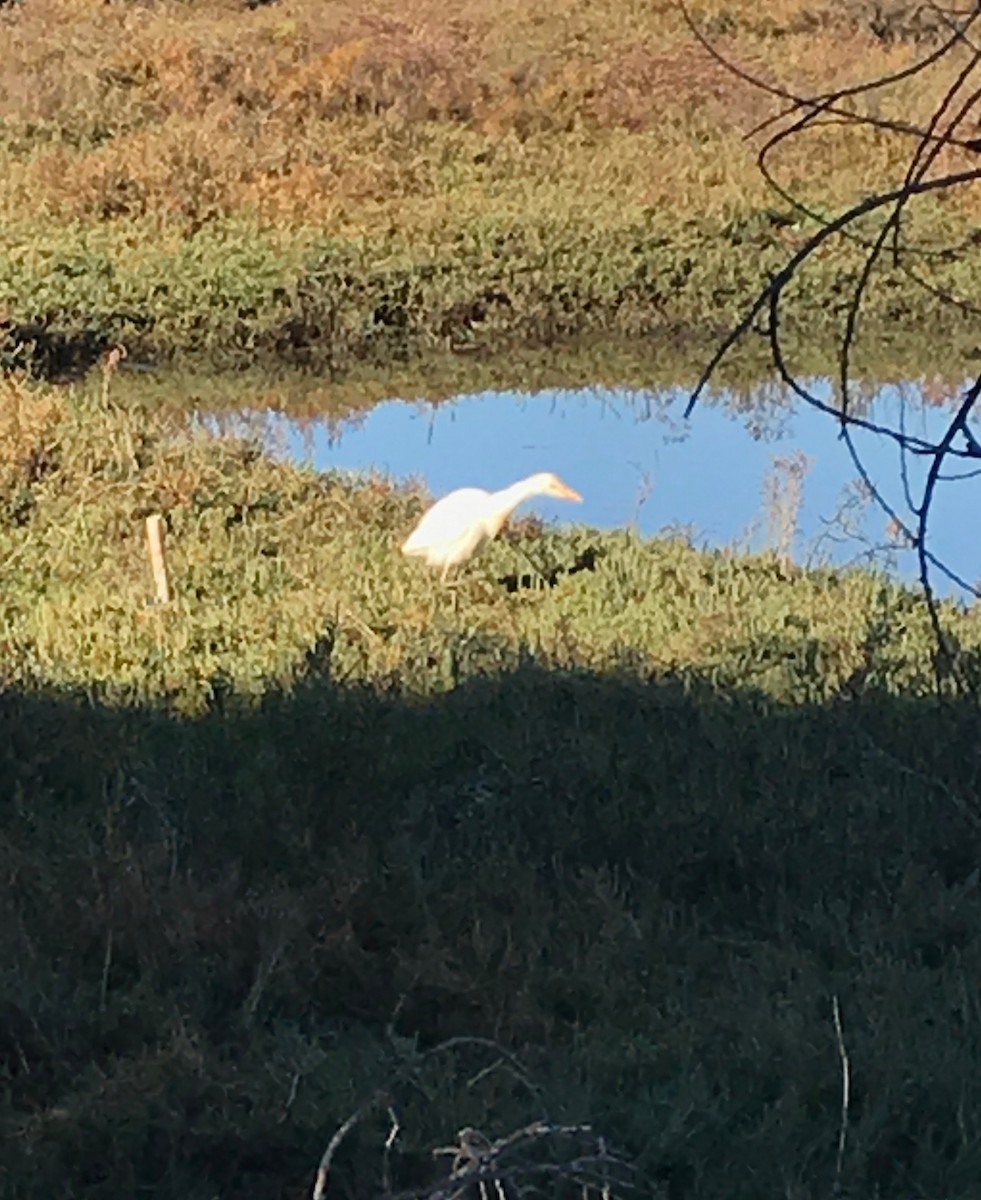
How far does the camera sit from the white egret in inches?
314

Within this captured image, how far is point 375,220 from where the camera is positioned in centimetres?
1591

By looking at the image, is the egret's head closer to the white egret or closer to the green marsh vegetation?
the green marsh vegetation

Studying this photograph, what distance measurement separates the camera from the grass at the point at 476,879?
3.54 metres

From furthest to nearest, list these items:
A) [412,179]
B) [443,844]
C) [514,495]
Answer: [412,179] < [514,495] < [443,844]

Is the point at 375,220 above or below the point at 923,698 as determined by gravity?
above

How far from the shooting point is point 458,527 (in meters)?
8.01

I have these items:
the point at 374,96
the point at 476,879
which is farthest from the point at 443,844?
the point at 374,96

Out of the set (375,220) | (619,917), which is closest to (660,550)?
(619,917)

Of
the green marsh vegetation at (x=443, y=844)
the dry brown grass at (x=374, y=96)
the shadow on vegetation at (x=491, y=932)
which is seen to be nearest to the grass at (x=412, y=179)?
the dry brown grass at (x=374, y=96)

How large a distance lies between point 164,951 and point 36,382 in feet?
26.0

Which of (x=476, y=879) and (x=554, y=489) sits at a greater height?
(x=554, y=489)

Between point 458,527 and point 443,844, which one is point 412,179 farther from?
point 443,844

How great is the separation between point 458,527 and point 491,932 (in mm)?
3765

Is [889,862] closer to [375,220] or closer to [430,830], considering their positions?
Result: [430,830]
